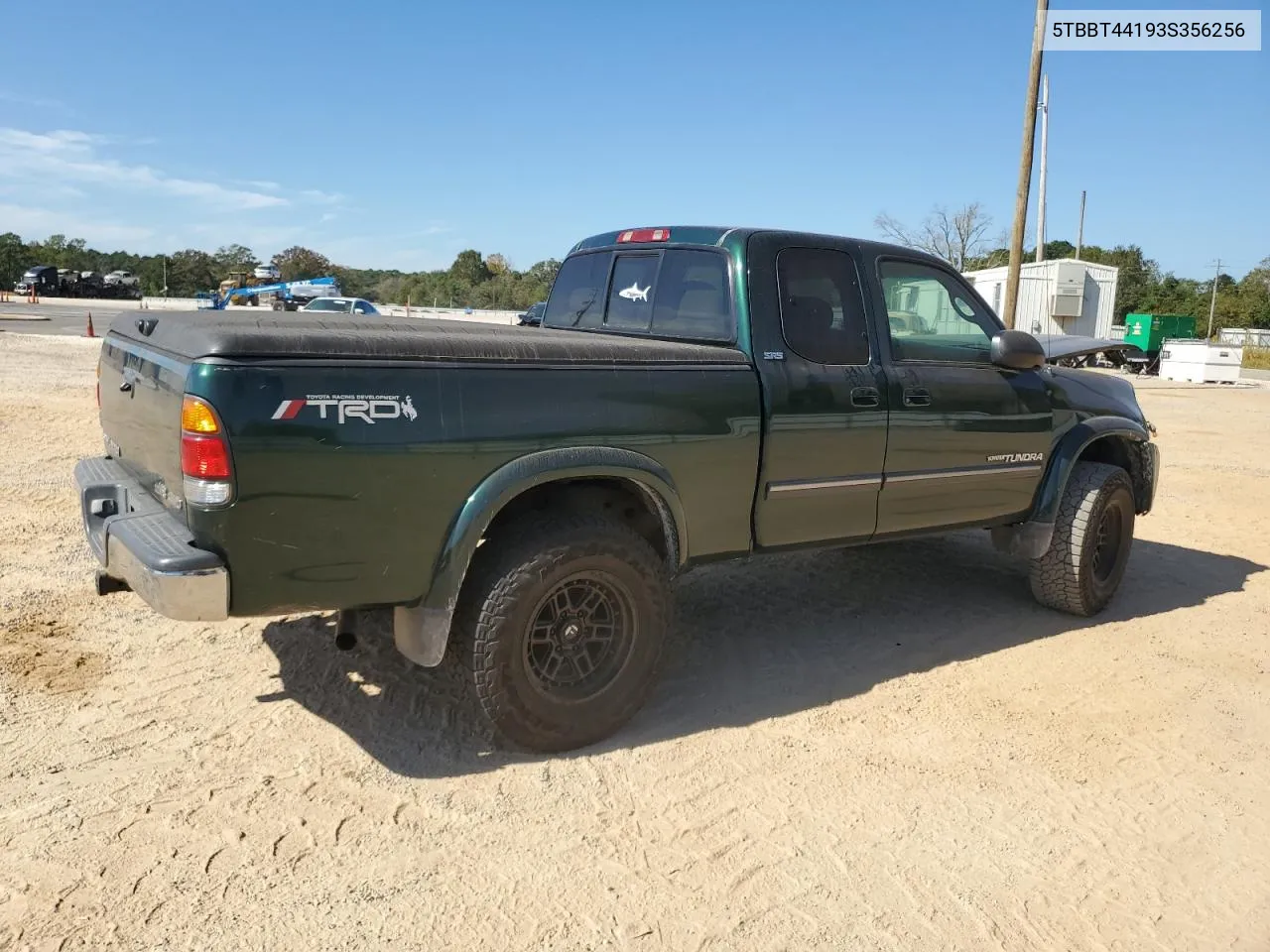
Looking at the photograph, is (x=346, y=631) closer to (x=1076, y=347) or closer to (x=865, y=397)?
(x=865, y=397)

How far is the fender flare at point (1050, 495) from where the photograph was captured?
211 inches

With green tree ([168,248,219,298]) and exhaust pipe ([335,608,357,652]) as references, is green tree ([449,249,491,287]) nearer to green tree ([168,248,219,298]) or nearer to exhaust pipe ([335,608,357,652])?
green tree ([168,248,219,298])

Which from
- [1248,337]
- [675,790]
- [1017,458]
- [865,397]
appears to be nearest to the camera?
[675,790]

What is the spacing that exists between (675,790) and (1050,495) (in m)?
3.11

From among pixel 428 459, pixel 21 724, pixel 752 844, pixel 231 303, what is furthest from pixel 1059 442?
pixel 231 303

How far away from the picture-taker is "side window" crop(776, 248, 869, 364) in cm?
421

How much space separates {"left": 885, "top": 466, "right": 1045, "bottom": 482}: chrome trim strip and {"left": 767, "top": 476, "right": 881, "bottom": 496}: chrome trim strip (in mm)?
143

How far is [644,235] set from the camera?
187 inches

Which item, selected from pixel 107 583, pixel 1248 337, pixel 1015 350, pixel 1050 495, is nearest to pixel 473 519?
pixel 107 583

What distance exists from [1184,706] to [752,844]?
2551 millimetres

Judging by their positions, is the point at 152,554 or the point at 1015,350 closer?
the point at 152,554

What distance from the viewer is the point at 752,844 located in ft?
10.3

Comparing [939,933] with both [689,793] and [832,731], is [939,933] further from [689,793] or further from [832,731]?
[832,731]

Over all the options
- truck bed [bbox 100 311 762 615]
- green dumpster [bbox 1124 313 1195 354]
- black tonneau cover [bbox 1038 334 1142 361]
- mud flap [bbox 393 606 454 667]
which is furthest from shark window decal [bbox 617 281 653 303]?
green dumpster [bbox 1124 313 1195 354]
